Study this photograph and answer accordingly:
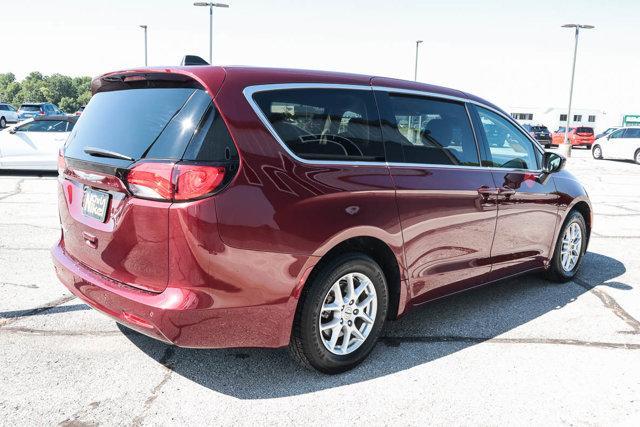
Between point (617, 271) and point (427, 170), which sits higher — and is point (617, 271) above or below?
below

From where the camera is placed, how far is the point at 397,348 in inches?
147

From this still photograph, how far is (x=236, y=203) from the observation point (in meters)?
2.68

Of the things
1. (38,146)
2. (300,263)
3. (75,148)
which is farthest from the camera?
(38,146)

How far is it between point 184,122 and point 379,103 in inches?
52.4

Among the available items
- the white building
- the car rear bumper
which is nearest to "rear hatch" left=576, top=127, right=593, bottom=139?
the white building

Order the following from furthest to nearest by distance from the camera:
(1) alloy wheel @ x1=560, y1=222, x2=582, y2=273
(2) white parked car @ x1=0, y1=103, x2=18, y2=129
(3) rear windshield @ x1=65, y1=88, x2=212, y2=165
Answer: (2) white parked car @ x1=0, y1=103, x2=18, y2=129
(1) alloy wheel @ x1=560, y1=222, x2=582, y2=273
(3) rear windshield @ x1=65, y1=88, x2=212, y2=165

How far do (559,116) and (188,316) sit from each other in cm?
7170

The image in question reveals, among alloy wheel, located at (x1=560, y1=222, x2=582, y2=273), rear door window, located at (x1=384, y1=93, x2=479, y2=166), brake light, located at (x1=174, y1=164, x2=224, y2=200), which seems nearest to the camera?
brake light, located at (x1=174, y1=164, x2=224, y2=200)

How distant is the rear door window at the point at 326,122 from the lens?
295cm

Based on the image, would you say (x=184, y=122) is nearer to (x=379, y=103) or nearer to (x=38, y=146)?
(x=379, y=103)

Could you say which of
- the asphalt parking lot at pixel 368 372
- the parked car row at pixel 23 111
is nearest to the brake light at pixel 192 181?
the asphalt parking lot at pixel 368 372

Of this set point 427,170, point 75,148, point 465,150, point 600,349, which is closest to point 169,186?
point 75,148

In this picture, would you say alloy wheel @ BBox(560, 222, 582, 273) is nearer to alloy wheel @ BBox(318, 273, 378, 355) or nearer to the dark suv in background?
alloy wheel @ BBox(318, 273, 378, 355)

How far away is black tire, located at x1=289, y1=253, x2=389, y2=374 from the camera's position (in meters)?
3.06
